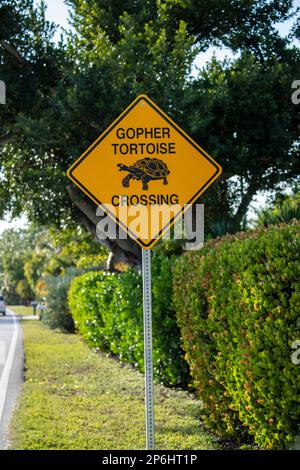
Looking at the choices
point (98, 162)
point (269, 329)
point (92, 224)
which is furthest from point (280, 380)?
point (92, 224)

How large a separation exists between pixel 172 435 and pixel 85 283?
11082 millimetres

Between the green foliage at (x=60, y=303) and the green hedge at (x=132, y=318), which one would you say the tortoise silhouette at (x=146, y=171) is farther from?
the green foliage at (x=60, y=303)

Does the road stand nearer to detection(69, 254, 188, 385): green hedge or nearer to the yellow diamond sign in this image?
detection(69, 254, 188, 385): green hedge

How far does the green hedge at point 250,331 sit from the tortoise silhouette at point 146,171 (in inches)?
40.4

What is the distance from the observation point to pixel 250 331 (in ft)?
19.7

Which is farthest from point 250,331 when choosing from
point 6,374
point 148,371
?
point 6,374

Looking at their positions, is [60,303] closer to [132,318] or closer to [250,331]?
[132,318]

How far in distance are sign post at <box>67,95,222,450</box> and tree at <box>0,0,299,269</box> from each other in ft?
25.1

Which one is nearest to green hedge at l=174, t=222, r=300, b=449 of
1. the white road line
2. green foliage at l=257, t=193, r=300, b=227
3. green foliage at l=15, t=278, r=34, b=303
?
green foliage at l=257, t=193, r=300, b=227

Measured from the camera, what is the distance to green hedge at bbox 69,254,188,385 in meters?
10.8

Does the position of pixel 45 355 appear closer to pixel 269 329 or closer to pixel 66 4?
pixel 66 4

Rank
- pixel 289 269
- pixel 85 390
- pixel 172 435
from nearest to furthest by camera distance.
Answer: pixel 289 269
pixel 172 435
pixel 85 390

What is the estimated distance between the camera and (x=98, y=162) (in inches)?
252

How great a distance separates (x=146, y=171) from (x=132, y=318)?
698 cm
